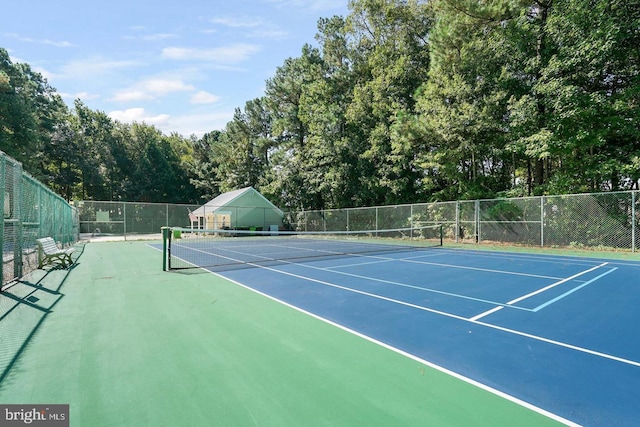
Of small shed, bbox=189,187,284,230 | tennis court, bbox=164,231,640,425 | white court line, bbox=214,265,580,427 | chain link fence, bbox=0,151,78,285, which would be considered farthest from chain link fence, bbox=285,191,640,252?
chain link fence, bbox=0,151,78,285

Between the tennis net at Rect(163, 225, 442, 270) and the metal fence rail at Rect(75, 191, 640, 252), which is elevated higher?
the metal fence rail at Rect(75, 191, 640, 252)

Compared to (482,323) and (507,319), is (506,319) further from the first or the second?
(482,323)

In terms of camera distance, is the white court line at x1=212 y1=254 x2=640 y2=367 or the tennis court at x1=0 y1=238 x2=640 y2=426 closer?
the tennis court at x1=0 y1=238 x2=640 y2=426

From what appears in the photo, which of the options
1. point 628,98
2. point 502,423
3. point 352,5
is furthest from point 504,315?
point 352,5

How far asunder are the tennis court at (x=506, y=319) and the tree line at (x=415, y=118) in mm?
8641

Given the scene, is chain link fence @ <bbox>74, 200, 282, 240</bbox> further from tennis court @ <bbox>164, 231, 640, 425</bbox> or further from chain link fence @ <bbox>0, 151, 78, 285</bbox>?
tennis court @ <bbox>164, 231, 640, 425</bbox>

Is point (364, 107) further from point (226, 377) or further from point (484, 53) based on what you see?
point (226, 377)

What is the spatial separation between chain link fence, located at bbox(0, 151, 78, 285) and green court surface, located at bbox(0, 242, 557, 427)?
2301 mm

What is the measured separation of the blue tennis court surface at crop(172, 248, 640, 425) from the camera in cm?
317

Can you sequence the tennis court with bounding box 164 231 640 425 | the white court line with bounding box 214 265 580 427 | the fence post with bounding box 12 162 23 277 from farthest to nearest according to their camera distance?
the fence post with bounding box 12 162 23 277 → the tennis court with bounding box 164 231 640 425 → the white court line with bounding box 214 265 580 427

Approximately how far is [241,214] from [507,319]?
27042mm

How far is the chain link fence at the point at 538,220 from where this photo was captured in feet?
46.5

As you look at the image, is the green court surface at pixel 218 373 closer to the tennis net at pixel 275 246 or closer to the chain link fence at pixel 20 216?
the chain link fence at pixel 20 216

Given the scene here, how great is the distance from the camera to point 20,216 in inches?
302
